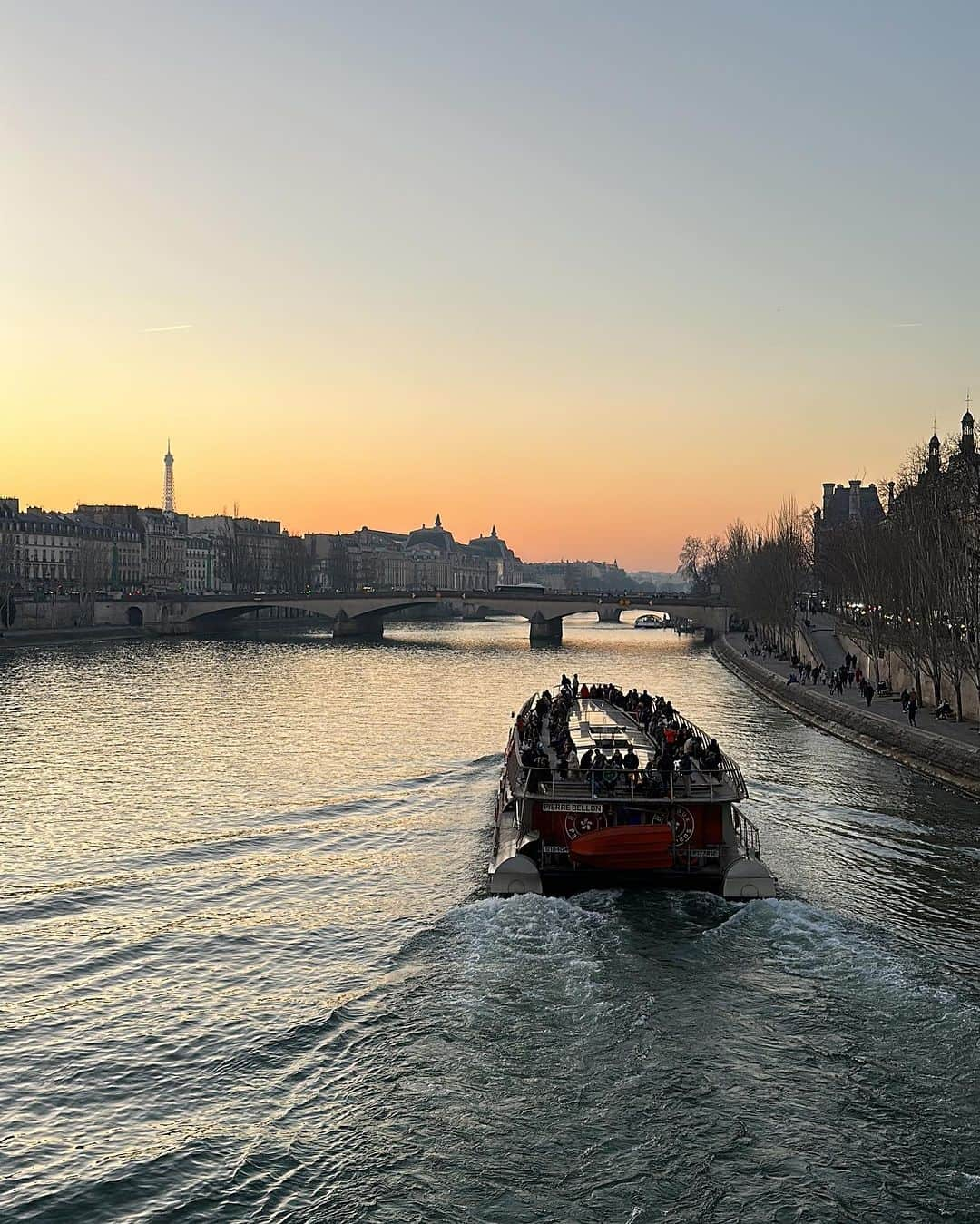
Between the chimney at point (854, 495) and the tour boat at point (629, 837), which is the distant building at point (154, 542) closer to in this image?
the chimney at point (854, 495)

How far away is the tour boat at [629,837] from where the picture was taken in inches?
826

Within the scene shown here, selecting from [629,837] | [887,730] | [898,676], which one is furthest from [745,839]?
[898,676]

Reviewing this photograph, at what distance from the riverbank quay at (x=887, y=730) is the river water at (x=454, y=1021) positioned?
2.65 meters

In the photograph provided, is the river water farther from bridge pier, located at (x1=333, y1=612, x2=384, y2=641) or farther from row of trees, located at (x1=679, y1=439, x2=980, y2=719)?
bridge pier, located at (x1=333, y1=612, x2=384, y2=641)

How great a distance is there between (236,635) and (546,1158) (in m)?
104

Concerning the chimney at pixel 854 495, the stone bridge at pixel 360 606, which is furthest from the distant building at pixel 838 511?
the stone bridge at pixel 360 606

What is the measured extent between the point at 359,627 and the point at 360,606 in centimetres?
373

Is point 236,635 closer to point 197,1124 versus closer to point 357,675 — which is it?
point 357,675

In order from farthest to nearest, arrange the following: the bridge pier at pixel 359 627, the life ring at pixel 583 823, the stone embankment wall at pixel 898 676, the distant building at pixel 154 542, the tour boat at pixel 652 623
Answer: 1. the distant building at pixel 154 542
2. the tour boat at pixel 652 623
3. the bridge pier at pixel 359 627
4. the stone embankment wall at pixel 898 676
5. the life ring at pixel 583 823

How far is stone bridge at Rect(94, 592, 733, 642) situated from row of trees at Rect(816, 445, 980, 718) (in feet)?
196

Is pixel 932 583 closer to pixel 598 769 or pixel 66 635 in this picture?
pixel 598 769

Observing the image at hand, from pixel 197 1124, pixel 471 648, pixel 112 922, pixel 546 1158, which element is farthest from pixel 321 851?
pixel 471 648

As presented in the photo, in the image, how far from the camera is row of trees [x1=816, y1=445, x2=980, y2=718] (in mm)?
40438

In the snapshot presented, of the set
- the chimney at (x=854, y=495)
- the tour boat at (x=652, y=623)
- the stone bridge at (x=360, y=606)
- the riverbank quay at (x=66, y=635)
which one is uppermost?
the chimney at (x=854, y=495)
